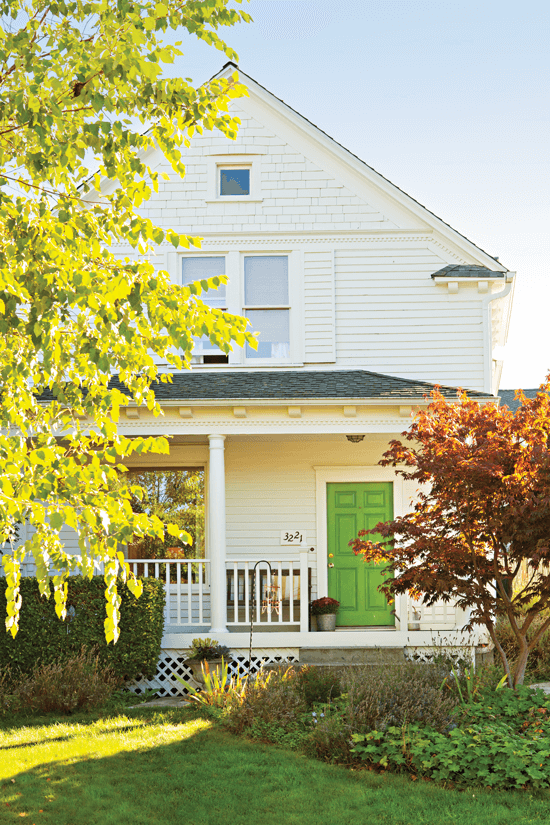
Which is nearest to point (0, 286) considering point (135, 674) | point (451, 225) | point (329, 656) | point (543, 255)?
point (135, 674)

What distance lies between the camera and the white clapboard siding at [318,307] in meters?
12.0

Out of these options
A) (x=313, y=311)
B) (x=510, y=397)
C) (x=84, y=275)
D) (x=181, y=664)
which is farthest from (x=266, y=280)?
(x=510, y=397)

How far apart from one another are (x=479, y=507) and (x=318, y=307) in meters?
5.37

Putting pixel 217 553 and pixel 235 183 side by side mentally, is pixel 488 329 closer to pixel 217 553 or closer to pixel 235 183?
pixel 235 183

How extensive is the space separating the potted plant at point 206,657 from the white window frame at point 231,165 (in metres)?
7.10

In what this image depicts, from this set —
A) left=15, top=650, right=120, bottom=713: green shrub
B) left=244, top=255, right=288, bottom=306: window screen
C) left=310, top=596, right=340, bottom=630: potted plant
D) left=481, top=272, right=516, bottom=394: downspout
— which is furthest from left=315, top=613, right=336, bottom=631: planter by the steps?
left=244, top=255, right=288, bottom=306: window screen

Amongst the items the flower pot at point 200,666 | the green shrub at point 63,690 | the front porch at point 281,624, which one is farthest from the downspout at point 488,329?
the green shrub at point 63,690

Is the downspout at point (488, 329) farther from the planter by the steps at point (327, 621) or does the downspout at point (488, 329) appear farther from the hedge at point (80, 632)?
the hedge at point (80, 632)

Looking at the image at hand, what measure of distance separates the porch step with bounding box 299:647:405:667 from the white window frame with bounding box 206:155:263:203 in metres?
7.25

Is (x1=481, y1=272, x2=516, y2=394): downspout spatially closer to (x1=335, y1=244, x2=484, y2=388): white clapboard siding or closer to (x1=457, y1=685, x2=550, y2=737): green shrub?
(x1=335, y1=244, x2=484, y2=388): white clapboard siding

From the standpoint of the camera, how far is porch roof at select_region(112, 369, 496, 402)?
1016 cm

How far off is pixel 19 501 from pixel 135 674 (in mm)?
6370

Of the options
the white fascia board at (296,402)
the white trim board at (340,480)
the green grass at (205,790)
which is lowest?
the green grass at (205,790)

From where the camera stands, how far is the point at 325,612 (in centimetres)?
1073
